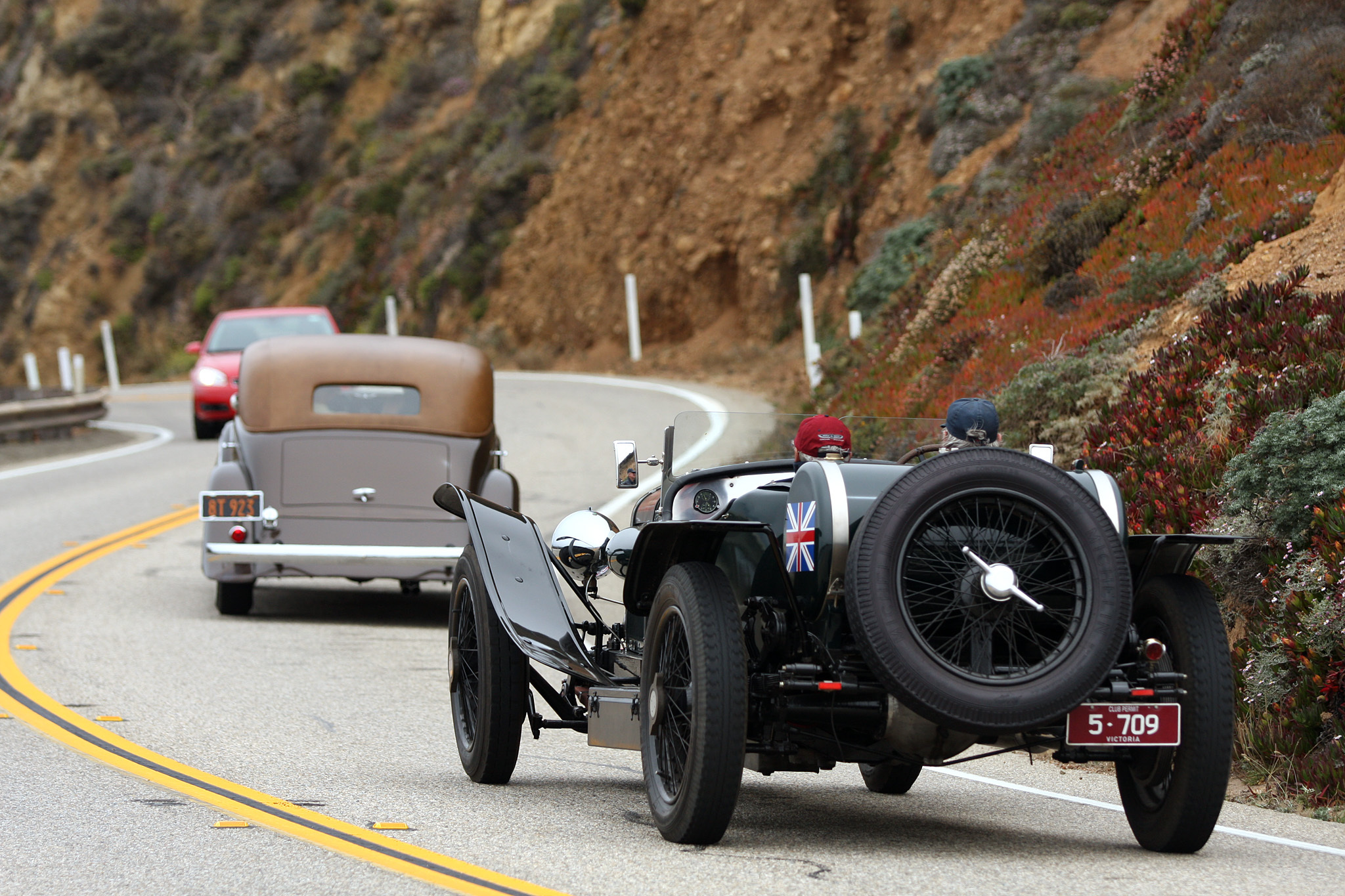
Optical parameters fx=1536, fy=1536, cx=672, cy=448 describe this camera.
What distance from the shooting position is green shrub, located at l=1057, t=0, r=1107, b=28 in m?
25.7

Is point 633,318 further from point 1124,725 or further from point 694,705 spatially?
point 1124,725

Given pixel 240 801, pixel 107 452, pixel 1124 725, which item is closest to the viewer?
pixel 1124 725

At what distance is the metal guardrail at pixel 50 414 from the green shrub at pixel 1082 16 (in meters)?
17.5

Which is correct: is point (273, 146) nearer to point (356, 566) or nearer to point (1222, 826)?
point (356, 566)

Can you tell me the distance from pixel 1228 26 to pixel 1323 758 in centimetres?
1238

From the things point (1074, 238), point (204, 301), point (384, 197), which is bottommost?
point (204, 301)

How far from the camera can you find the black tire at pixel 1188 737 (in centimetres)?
491

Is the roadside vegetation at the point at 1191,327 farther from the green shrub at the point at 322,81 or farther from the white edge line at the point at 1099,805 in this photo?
the green shrub at the point at 322,81

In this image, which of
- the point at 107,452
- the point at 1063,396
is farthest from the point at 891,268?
the point at 1063,396

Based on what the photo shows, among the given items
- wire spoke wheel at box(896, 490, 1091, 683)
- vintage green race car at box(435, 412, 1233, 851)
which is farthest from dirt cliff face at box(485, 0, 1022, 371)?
wire spoke wheel at box(896, 490, 1091, 683)

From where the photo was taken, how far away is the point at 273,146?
52.5 m

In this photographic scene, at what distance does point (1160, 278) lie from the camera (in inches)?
492

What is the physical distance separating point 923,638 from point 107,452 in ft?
64.5

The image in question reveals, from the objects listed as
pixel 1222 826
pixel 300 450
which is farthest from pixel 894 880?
pixel 300 450
